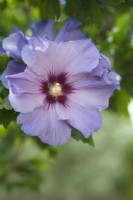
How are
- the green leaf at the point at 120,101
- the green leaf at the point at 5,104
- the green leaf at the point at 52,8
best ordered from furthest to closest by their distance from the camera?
the green leaf at the point at 120,101
the green leaf at the point at 52,8
the green leaf at the point at 5,104

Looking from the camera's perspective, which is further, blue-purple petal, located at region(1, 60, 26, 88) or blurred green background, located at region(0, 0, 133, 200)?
blurred green background, located at region(0, 0, 133, 200)

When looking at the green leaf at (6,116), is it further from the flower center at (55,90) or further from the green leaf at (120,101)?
the green leaf at (120,101)

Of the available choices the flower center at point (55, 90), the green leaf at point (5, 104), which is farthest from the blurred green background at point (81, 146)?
the flower center at point (55, 90)

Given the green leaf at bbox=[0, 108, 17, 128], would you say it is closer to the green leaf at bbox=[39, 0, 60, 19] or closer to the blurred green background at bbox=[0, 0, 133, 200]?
the blurred green background at bbox=[0, 0, 133, 200]

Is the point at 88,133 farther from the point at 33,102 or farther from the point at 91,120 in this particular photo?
the point at 33,102

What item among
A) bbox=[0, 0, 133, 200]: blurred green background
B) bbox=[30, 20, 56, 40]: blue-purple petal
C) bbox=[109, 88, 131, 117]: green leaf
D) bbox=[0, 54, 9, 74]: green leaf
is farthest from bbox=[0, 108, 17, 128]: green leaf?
bbox=[109, 88, 131, 117]: green leaf

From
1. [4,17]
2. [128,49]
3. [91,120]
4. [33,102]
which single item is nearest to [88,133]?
[91,120]

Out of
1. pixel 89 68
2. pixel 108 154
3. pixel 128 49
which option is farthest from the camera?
pixel 108 154
